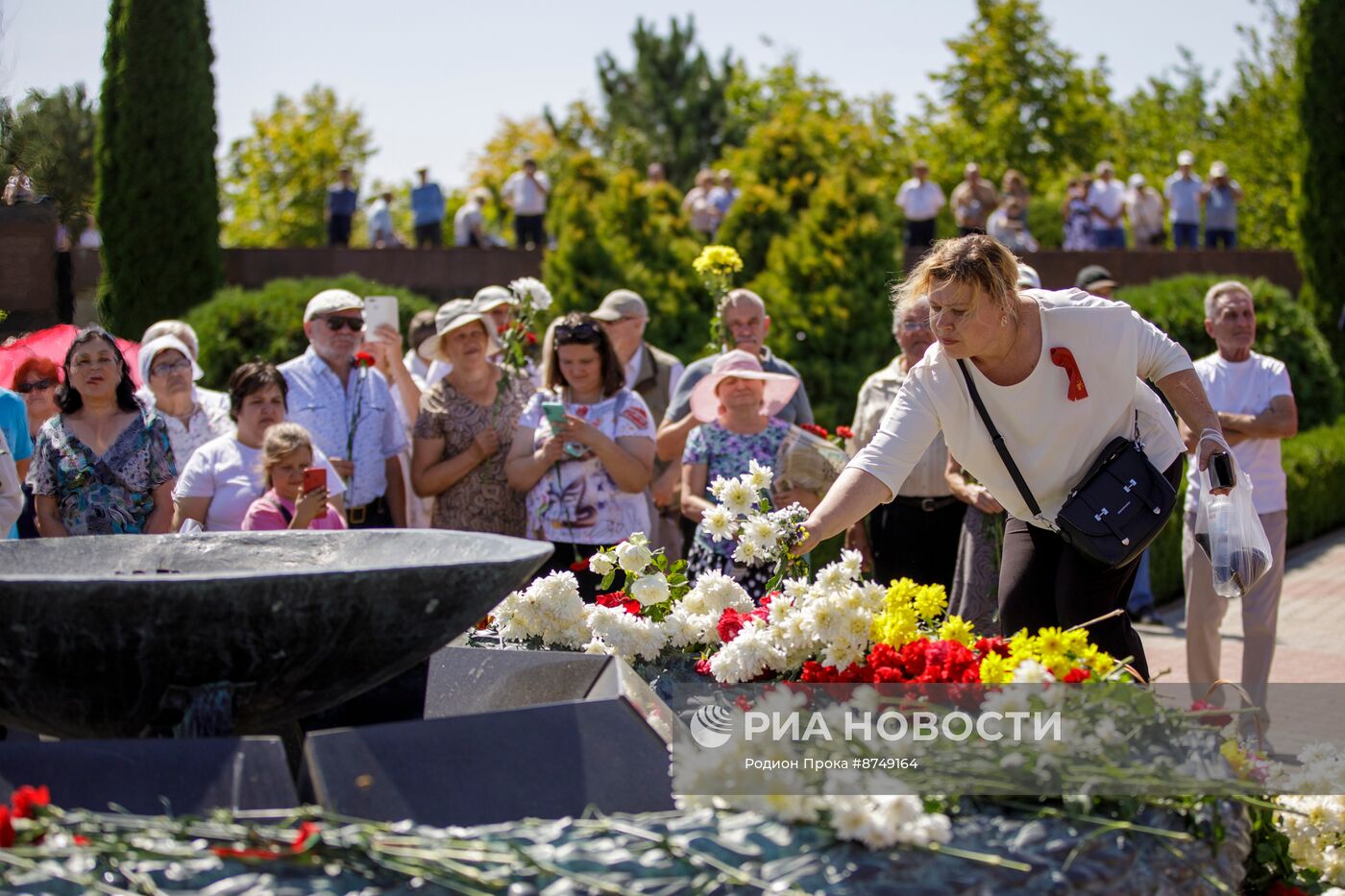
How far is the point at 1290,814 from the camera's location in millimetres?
3346

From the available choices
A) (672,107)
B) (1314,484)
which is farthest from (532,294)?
(672,107)

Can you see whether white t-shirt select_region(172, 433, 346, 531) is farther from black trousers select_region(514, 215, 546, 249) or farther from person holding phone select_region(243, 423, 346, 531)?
black trousers select_region(514, 215, 546, 249)

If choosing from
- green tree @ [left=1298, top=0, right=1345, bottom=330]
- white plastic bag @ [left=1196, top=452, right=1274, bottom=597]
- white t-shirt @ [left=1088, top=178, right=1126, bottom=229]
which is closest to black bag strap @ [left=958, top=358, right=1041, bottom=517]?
white plastic bag @ [left=1196, top=452, right=1274, bottom=597]

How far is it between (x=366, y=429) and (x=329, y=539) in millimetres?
3056

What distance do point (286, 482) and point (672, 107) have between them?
147ft

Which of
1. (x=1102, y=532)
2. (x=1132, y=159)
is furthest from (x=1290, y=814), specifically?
(x=1132, y=159)

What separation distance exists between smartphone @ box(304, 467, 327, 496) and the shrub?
36.8 ft

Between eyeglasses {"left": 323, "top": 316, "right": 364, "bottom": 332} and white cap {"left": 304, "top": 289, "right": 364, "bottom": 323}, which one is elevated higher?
white cap {"left": 304, "top": 289, "right": 364, "bottom": 323}

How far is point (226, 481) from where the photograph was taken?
5.80 meters

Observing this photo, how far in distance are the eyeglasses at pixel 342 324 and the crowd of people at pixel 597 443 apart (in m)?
0.01

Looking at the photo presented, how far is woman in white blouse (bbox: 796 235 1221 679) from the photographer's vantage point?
3.97m

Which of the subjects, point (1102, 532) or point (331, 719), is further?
point (1102, 532)

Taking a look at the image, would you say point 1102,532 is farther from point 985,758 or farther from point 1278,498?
point 1278,498

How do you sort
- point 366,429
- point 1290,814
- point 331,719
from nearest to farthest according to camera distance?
point 1290,814 < point 331,719 < point 366,429
